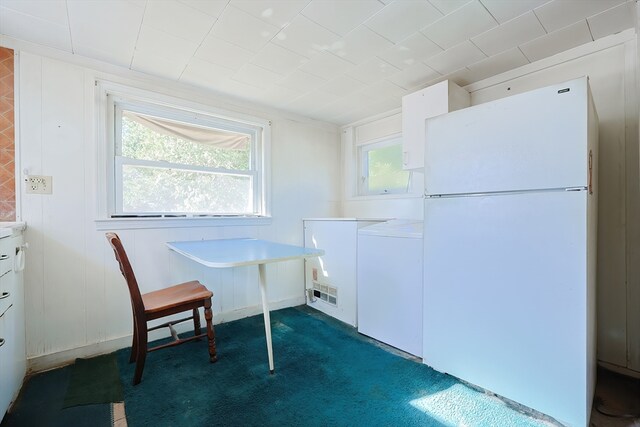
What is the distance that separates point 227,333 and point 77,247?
52.2 inches

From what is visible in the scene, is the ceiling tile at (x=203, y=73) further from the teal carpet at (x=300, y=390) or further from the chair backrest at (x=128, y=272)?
the teal carpet at (x=300, y=390)

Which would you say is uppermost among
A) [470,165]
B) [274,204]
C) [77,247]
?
[470,165]

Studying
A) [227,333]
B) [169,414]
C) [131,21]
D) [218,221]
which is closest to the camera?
[169,414]

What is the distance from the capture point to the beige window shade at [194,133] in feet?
7.80

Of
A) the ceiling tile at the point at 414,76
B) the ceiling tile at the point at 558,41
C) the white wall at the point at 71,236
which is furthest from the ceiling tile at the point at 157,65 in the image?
the ceiling tile at the point at 558,41

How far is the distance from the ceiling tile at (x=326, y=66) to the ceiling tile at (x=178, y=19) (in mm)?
744

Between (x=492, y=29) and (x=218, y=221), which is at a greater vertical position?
(x=492, y=29)

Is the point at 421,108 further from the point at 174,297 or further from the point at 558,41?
the point at 174,297

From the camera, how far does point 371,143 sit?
3.36 m

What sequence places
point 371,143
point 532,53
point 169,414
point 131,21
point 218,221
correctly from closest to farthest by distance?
point 169,414 < point 131,21 < point 532,53 < point 218,221 < point 371,143

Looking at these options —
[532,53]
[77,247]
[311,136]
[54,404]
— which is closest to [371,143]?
[311,136]

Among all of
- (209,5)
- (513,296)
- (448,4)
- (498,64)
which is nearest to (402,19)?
(448,4)

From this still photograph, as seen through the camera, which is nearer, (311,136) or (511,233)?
(511,233)

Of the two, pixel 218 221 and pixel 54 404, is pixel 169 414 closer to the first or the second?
pixel 54 404
